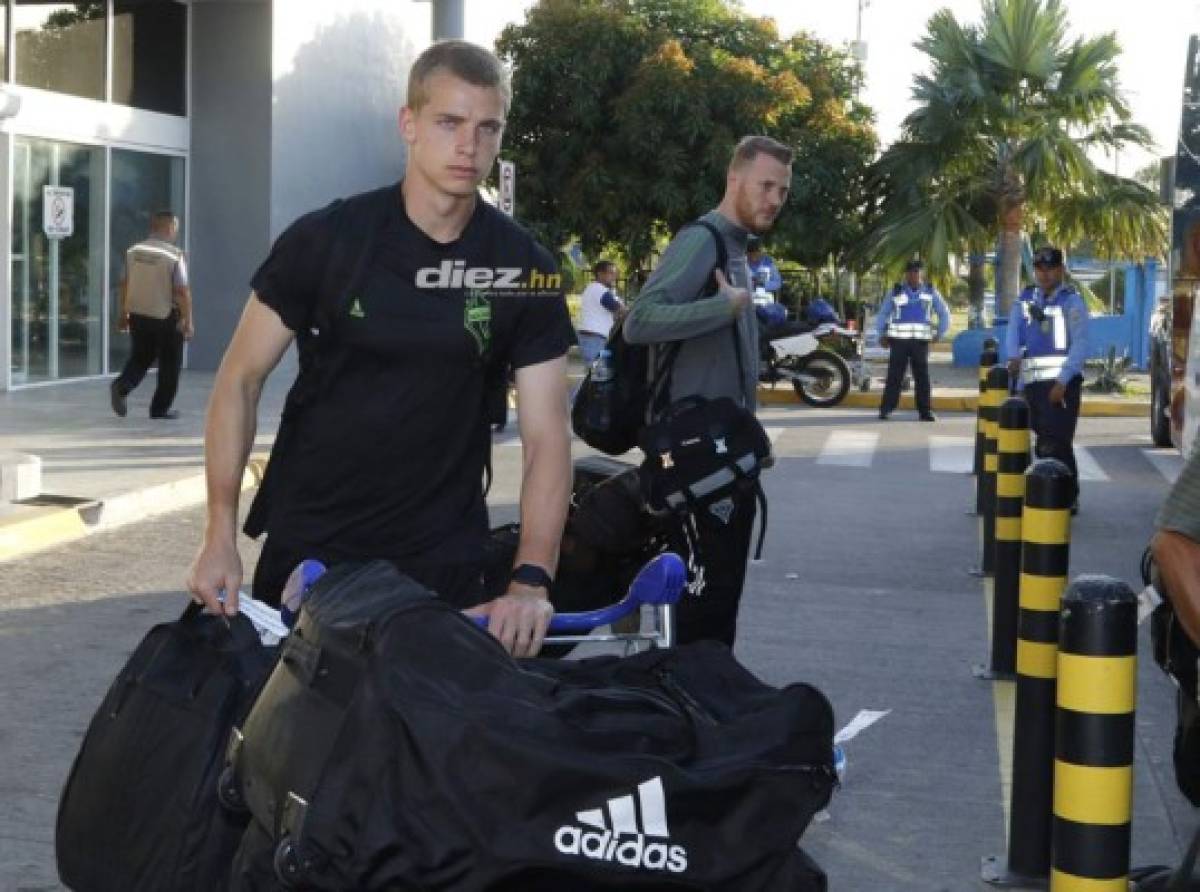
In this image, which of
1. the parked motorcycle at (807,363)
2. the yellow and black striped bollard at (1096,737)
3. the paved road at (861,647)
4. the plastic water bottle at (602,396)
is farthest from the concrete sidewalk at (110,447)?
the yellow and black striped bollard at (1096,737)

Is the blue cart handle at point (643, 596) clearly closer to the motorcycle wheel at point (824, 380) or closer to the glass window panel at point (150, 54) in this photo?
the motorcycle wheel at point (824, 380)

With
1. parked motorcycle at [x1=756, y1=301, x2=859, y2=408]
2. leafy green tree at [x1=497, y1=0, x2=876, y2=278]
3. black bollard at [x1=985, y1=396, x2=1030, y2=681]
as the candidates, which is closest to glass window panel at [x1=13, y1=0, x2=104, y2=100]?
parked motorcycle at [x1=756, y1=301, x2=859, y2=408]

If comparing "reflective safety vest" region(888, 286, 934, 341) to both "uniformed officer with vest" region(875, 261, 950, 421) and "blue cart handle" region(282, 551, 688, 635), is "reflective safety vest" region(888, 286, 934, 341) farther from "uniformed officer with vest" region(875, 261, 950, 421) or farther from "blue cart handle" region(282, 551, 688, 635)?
"blue cart handle" region(282, 551, 688, 635)

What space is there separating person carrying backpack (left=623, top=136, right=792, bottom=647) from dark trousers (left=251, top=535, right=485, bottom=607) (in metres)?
1.80

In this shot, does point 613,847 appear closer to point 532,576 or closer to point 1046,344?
point 532,576

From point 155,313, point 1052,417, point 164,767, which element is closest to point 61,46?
point 155,313

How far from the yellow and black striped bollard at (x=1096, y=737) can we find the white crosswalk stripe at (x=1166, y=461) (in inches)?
515

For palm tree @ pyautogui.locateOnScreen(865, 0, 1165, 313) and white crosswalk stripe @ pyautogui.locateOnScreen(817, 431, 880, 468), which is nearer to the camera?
white crosswalk stripe @ pyautogui.locateOnScreen(817, 431, 880, 468)

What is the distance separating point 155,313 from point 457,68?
15.1 meters

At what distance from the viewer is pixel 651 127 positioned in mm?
32688

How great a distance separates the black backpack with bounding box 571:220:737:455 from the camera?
21.0ft

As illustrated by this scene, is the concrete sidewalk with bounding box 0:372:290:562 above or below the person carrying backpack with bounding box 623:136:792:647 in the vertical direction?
below

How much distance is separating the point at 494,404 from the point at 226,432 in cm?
52

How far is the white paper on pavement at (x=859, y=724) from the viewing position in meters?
7.56
